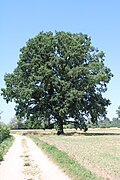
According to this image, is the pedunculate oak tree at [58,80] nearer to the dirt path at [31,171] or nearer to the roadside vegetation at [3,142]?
the roadside vegetation at [3,142]

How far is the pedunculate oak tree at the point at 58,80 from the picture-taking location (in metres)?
63.1

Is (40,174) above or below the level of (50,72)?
below

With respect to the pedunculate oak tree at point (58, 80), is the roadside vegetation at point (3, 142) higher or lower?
lower

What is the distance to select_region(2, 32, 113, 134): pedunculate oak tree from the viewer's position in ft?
207

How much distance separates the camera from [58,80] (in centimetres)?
6278

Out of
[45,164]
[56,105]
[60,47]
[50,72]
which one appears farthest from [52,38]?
[45,164]

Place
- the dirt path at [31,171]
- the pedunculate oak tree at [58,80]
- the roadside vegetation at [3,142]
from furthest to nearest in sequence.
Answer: the pedunculate oak tree at [58,80] → the roadside vegetation at [3,142] → the dirt path at [31,171]

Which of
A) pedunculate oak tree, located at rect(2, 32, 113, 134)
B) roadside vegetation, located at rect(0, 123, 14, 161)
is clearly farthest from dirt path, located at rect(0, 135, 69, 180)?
pedunculate oak tree, located at rect(2, 32, 113, 134)

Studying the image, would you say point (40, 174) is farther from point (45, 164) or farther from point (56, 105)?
point (56, 105)

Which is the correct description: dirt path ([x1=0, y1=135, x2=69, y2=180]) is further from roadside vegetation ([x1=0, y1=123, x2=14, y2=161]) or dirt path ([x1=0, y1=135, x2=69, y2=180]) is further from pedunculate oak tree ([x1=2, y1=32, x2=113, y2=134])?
pedunculate oak tree ([x1=2, y1=32, x2=113, y2=134])

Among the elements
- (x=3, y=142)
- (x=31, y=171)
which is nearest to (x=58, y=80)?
(x=3, y=142)

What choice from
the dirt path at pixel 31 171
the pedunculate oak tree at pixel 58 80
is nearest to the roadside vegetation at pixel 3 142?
the dirt path at pixel 31 171

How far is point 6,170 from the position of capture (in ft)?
63.1

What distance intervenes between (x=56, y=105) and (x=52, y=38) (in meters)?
11.2
